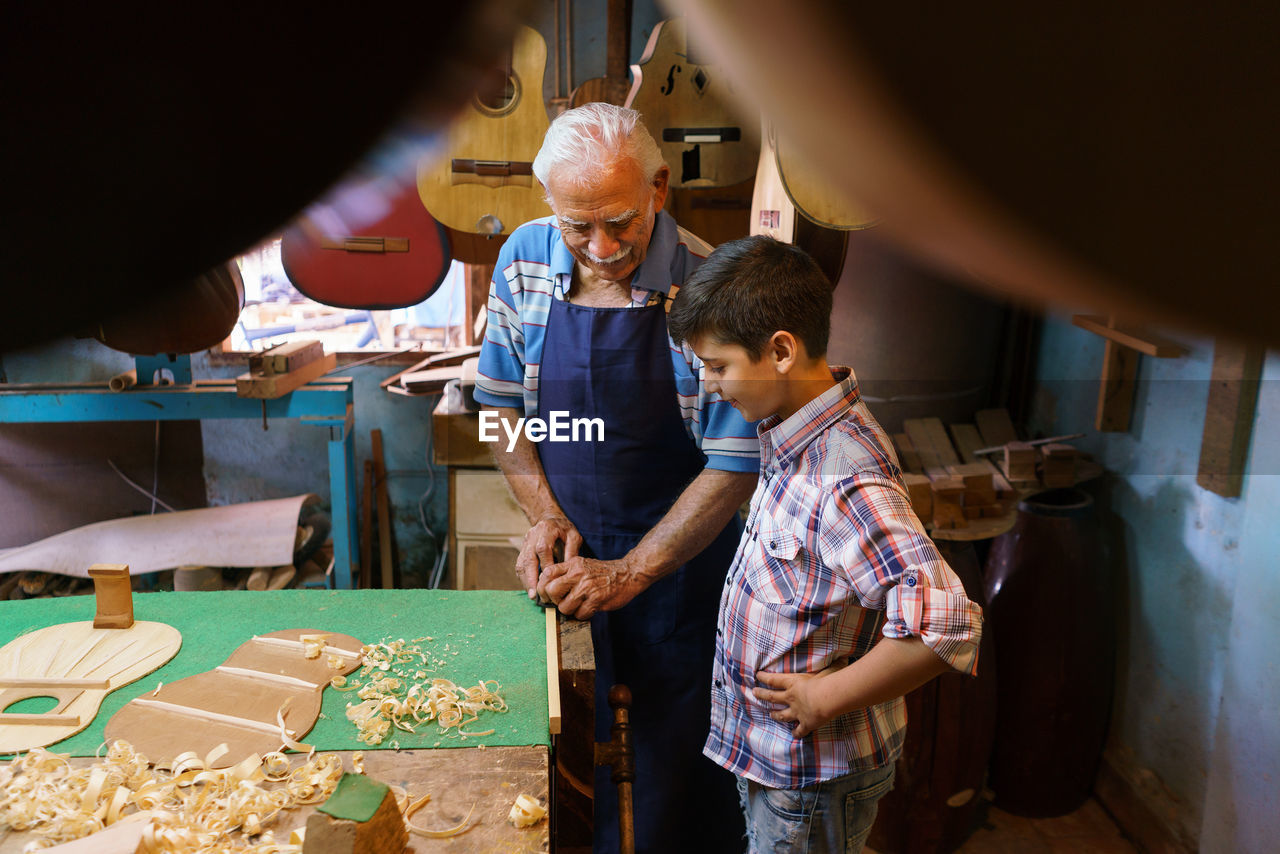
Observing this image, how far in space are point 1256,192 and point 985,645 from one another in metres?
2.46

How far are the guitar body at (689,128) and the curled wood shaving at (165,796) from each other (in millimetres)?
1554

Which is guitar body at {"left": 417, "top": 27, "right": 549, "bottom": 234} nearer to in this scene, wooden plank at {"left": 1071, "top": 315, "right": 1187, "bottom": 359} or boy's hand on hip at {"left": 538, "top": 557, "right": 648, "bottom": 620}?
wooden plank at {"left": 1071, "top": 315, "right": 1187, "bottom": 359}

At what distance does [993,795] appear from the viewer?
271 cm

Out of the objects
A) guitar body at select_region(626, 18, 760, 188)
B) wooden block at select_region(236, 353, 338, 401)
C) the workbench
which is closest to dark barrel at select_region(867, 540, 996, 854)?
guitar body at select_region(626, 18, 760, 188)

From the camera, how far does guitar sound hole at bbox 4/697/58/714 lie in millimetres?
1344

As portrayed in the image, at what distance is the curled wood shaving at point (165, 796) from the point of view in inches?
41.1

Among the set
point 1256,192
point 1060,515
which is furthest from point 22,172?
point 1060,515

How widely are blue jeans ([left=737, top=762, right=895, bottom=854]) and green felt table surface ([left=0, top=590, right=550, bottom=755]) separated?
1.46 feet

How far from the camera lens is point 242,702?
1.36 metres

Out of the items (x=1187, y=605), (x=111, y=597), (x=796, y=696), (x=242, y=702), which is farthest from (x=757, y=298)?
(x=1187, y=605)

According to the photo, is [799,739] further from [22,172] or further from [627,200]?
[22,172]

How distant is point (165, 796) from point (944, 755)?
199 cm

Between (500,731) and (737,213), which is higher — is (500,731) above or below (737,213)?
below

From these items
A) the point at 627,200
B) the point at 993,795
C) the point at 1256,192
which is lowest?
the point at 993,795
